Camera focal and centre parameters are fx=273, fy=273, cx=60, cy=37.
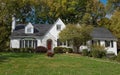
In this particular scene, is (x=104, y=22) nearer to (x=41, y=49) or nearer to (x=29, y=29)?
(x=29, y=29)

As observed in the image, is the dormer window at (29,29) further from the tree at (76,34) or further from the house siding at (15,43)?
the tree at (76,34)

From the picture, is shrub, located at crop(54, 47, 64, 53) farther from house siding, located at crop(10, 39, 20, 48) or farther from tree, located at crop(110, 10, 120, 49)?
tree, located at crop(110, 10, 120, 49)

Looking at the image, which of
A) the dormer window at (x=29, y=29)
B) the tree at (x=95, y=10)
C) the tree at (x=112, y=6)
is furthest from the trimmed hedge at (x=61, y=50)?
the tree at (x=112, y=6)

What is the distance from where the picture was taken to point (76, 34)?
4494cm

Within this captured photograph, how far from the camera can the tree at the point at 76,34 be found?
45.1 m

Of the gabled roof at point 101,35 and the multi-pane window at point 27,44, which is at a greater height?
the gabled roof at point 101,35

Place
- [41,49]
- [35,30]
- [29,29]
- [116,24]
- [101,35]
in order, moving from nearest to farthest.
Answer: [41,49], [29,29], [35,30], [101,35], [116,24]

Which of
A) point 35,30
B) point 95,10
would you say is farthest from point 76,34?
point 95,10

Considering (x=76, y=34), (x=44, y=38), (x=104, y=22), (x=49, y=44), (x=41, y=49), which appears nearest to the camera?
(x=76, y=34)

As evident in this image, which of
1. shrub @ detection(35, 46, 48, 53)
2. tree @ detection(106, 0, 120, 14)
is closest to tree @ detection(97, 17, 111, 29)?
tree @ detection(106, 0, 120, 14)

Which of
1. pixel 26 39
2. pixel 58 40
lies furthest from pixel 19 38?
pixel 58 40

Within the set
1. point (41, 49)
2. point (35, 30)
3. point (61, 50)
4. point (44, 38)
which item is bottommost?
point (61, 50)

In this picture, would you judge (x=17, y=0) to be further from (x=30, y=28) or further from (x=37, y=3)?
(x=30, y=28)

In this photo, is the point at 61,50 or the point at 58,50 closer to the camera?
the point at 58,50
